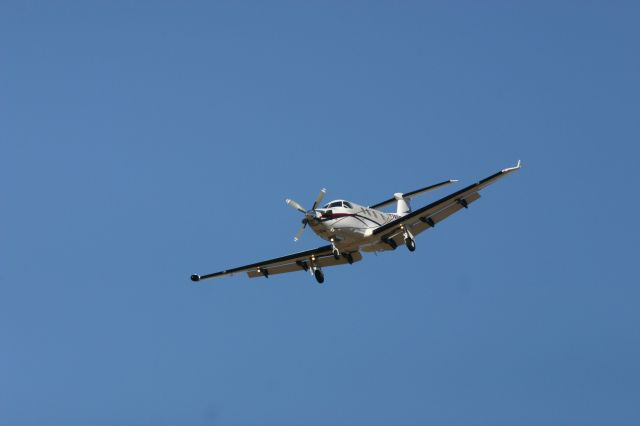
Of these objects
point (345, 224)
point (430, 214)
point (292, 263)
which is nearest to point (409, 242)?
point (430, 214)

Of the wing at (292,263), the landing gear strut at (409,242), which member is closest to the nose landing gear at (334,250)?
the wing at (292,263)

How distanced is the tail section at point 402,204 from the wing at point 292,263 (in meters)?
4.92

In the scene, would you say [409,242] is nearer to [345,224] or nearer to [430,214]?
[430,214]

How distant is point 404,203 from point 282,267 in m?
10.2

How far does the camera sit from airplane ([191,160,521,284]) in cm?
6512

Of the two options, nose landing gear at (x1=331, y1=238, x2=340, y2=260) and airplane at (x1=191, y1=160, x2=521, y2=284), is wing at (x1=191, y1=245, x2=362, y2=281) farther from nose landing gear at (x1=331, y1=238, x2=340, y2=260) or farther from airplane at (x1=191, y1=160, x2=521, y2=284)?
nose landing gear at (x1=331, y1=238, x2=340, y2=260)

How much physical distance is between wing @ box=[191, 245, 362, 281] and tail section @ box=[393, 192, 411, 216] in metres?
4.92

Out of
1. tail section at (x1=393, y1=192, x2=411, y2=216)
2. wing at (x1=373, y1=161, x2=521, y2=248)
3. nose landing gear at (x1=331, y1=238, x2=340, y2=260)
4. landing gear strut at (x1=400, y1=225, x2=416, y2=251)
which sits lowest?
nose landing gear at (x1=331, y1=238, x2=340, y2=260)

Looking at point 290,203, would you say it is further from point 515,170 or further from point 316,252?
point 515,170

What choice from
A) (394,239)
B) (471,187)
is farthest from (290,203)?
(471,187)

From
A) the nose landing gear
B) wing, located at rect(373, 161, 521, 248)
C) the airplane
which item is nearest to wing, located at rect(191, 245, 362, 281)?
the airplane

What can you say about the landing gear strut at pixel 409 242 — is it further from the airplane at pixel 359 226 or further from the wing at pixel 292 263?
the wing at pixel 292 263

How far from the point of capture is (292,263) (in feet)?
236

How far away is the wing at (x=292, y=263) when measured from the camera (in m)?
70.2
